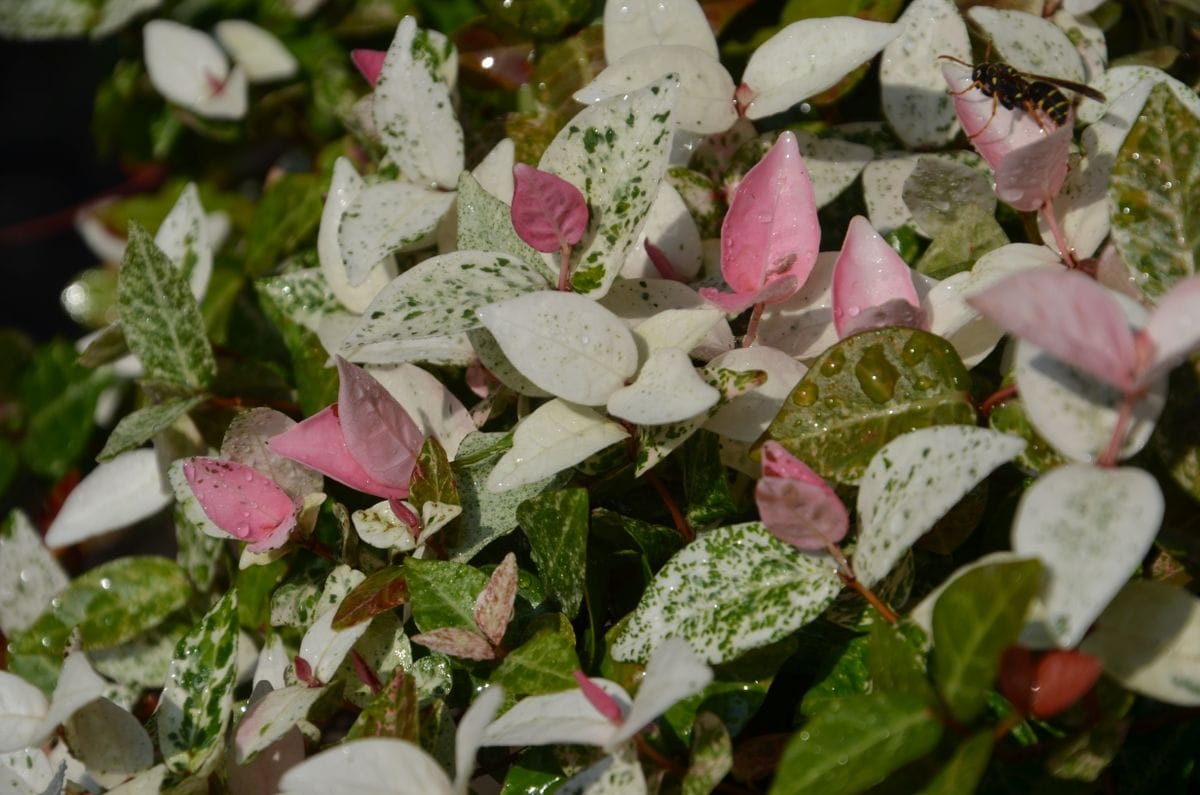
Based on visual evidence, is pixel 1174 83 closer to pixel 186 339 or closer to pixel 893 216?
pixel 893 216

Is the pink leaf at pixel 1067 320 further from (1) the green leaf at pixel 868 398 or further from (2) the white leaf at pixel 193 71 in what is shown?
(2) the white leaf at pixel 193 71

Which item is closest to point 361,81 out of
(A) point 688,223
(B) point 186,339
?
(B) point 186,339

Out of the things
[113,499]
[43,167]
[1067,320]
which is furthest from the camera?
[43,167]

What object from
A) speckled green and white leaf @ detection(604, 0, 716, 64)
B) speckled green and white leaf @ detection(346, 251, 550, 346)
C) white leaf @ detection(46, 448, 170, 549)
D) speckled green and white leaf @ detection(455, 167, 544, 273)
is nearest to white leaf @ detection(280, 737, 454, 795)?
speckled green and white leaf @ detection(346, 251, 550, 346)

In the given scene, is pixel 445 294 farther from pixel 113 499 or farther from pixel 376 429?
pixel 113 499

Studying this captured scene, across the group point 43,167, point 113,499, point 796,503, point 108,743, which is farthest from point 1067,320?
point 43,167

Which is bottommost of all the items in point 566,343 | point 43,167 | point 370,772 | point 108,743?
point 43,167
